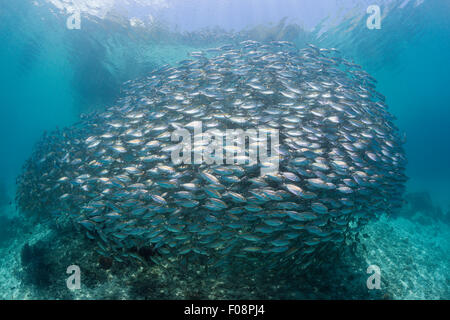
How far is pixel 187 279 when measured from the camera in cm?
689

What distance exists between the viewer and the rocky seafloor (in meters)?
6.54

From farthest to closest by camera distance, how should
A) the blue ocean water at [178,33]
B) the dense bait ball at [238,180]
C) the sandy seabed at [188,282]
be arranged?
the blue ocean water at [178,33], the sandy seabed at [188,282], the dense bait ball at [238,180]

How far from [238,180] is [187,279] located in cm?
373

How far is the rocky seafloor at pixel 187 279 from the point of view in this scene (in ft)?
21.5

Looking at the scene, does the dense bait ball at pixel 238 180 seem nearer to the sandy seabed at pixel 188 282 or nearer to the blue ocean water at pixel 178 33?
the sandy seabed at pixel 188 282

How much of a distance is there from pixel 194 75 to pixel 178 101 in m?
1.38

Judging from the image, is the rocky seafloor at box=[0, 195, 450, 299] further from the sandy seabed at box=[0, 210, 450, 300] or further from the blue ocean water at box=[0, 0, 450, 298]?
the blue ocean water at box=[0, 0, 450, 298]

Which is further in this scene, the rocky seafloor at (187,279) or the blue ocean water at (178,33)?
the blue ocean water at (178,33)

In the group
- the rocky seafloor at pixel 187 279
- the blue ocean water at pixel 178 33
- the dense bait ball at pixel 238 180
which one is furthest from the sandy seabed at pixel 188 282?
the blue ocean water at pixel 178 33

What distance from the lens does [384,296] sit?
7.29 m

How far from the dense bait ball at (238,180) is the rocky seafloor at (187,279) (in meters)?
0.60

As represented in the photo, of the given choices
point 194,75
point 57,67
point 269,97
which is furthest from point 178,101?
point 57,67

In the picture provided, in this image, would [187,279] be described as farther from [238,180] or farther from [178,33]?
[178,33]

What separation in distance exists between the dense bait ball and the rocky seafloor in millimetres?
599
